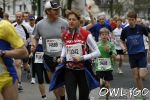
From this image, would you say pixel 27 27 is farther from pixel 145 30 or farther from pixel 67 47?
pixel 67 47

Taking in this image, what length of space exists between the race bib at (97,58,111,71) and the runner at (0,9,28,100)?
426 centimetres

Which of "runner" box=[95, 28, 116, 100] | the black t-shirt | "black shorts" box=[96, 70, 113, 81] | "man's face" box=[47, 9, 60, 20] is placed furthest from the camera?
the black t-shirt

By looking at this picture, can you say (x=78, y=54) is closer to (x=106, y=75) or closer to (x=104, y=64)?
(x=104, y=64)

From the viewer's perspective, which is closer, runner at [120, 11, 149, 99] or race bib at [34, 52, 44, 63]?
runner at [120, 11, 149, 99]

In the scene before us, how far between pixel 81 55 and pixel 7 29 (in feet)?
6.79

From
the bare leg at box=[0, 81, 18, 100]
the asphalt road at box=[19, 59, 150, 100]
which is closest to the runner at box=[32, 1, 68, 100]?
the asphalt road at box=[19, 59, 150, 100]

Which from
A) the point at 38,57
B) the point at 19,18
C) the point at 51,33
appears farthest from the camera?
the point at 19,18

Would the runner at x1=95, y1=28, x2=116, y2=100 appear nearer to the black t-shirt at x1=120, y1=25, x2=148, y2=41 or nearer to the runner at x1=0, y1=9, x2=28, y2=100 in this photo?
the black t-shirt at x1=120, y1=25, x2=148, y2=41

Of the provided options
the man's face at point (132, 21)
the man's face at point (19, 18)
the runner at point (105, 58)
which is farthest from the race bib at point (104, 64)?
the man's face at point (19, 18)

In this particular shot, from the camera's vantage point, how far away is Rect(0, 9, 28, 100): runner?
537 cm

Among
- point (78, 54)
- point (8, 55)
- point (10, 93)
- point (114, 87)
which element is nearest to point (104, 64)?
point (114, 87)

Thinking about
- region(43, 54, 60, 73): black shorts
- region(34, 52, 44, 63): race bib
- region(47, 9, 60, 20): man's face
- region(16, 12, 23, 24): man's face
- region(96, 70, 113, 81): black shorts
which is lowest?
region(96, 70, 113, 81): black shorts

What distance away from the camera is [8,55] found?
5.32 m

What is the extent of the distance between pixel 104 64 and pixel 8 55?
4.65 m
